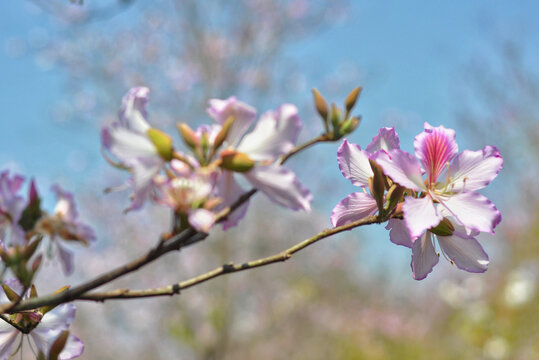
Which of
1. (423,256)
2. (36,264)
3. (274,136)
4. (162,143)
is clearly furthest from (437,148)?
(36,264)

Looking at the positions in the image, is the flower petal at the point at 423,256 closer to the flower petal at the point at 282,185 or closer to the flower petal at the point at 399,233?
the flower petal at the point at 399,233

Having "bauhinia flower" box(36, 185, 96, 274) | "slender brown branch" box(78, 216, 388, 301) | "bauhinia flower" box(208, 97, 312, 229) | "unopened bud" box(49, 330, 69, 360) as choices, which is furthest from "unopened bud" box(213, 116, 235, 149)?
"bauhinia flower" box(36, 185, 96, 274)

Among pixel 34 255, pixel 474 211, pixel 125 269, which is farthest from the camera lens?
pixel 34 255

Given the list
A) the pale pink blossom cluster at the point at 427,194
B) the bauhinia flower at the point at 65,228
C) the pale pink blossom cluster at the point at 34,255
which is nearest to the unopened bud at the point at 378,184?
the pale pink blossom cluster at the point at 427,194

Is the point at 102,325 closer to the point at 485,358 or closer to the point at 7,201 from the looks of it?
the point at 485,358

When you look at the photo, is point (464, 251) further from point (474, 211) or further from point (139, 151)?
point (139, 151)

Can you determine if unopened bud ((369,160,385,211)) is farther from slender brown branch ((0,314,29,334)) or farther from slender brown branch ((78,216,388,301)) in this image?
slender brown branch ((0,314,29,334))

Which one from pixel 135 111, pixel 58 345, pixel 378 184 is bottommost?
pixel 58 345
